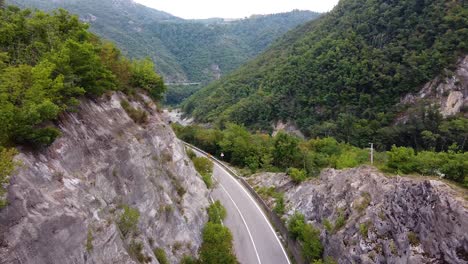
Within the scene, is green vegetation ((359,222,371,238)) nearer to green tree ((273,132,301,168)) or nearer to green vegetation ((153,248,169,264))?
green vegetation ((153,248,169,264))

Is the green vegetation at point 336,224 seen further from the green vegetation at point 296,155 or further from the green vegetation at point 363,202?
the green vegetation at point 296,155

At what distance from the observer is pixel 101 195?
2073 centimetres

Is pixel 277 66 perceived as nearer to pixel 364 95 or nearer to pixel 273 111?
pixel 273 111

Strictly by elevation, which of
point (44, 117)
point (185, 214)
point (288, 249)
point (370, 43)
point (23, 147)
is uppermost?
point (370, 43)

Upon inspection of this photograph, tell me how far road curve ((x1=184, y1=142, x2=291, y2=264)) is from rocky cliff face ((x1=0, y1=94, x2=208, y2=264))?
5.89 meters

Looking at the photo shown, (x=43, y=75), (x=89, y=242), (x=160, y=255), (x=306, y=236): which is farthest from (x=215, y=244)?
(x=43, y=75)

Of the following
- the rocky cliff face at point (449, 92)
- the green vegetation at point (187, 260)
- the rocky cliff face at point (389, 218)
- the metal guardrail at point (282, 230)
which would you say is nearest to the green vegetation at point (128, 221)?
the green vegetation at point (187, 260)

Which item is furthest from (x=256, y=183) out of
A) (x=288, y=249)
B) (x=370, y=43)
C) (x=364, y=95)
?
(x=370, y=43)

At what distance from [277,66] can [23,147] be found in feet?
422

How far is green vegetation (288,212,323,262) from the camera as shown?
31.6m

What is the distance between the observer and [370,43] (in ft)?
369

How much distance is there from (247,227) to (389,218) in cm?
1801

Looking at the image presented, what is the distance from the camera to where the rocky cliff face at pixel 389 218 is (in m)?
21.2

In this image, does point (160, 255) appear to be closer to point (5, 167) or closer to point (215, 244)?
point (215, 244)
